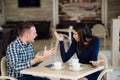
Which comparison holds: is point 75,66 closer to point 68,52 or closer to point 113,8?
point 68,52

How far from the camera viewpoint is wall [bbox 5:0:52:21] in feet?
43.3

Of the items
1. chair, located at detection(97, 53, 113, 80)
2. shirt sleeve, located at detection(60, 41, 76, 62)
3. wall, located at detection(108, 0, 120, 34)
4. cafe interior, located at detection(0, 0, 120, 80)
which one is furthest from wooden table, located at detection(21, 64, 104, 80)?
wall, located at detection(108, 0, 120, 34)

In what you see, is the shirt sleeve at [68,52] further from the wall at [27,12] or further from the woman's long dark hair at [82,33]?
the wall at [27,12]

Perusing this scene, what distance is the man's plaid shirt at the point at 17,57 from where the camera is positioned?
11.0ft

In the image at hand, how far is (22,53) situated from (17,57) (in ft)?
0.33

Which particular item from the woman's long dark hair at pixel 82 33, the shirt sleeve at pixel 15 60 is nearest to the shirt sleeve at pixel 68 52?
the woman's long dark hair at pixel 82 33

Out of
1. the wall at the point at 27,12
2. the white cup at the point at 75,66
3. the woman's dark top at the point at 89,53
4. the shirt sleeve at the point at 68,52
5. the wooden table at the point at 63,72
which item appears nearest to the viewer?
the wooden table at the point at 63,72

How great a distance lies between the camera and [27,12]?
527 inches

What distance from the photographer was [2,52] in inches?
236

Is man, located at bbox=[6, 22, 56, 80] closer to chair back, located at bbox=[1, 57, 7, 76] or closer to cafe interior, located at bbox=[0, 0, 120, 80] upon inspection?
chair back, located at bbox=[1, 57, 7, 76]

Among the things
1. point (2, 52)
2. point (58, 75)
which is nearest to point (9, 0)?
point (2, 52)

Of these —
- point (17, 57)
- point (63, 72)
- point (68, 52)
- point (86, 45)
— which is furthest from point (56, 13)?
point (63, 72)

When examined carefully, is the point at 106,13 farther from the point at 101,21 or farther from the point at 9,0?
the point at 9,0

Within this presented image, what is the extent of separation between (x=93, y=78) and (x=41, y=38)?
364 inches
